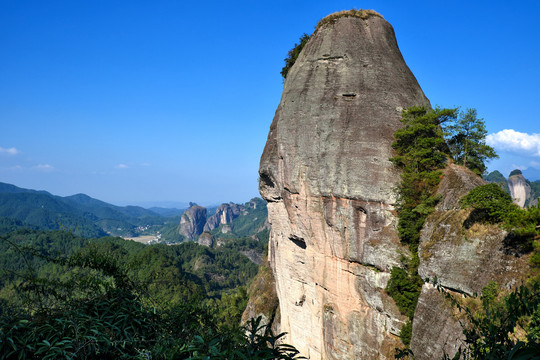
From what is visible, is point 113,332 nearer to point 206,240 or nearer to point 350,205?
point 350,205

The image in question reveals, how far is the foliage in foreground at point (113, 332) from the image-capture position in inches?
169

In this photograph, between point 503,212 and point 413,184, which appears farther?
point 413,184

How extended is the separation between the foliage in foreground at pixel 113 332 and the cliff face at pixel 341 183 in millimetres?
13673

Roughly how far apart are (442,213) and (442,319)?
533cm

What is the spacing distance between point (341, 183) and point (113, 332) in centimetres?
1630

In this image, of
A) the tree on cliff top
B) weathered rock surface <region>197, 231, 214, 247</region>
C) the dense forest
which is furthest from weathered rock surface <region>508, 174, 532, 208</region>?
the dense forest

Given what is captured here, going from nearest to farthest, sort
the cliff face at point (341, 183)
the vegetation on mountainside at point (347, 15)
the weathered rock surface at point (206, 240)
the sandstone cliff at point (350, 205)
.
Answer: the sandstone cliff at point (350, 205) < the cliff face at point (341, 183) < the vegetation on mountainside at point (347, 15) < the weathered rock surface at point (206, 240)

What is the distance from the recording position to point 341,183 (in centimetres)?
1956

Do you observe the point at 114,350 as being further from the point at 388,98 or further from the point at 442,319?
the point at 388,98

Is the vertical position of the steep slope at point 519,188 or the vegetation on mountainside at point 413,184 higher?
the steep slope at point 519,188

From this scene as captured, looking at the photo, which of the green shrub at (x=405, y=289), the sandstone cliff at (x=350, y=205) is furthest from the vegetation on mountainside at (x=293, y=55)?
the green shrub at (x=405, y=289)

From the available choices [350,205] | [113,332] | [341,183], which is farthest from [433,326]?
[113,332]

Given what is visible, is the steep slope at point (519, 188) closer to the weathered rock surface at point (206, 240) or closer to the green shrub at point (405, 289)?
the green shrub at point (405, 289)

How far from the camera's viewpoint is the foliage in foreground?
14.1 ft
